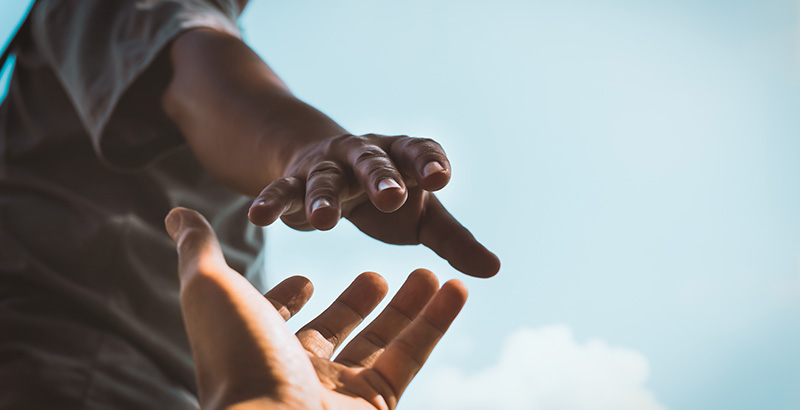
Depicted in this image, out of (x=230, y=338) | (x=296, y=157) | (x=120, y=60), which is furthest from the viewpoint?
(x=120, y=60)

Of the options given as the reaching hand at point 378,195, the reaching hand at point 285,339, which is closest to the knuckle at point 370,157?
the reaching hand at point 378,195

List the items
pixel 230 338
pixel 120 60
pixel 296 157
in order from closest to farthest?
1. pixel 230 338
2. pixel 296 157
3. pixel 120 60

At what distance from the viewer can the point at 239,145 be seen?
1.61ft

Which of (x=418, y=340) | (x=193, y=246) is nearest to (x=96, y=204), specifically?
(x=193, y=246)

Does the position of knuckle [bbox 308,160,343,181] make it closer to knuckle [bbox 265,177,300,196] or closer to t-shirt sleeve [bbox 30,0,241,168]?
knuckle [bbox 265,177,300,196]

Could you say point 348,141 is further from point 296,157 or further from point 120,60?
point 120,60

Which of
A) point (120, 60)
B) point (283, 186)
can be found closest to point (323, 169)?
point (283, 186)

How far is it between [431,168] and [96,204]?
44 centimetres

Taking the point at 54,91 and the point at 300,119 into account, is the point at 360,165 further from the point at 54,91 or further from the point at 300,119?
the point at 54,91

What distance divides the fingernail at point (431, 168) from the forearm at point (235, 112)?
0.11 meters

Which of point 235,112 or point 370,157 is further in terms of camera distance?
point 235,112

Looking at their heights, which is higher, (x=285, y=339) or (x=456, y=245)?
(x=456, y=245)

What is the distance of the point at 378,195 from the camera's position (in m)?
0.34

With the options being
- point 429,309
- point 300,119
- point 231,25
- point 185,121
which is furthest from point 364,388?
point 231,25
